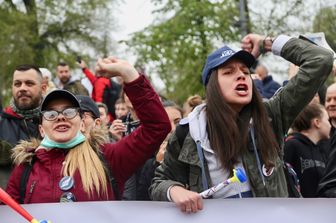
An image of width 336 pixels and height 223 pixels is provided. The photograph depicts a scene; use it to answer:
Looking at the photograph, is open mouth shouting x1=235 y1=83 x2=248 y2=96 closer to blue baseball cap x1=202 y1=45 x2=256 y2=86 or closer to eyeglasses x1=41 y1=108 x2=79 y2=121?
blue baseball cap x1=202 y1=45 x2=256 y2=86

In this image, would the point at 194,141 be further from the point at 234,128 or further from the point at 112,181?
the point at 112,181

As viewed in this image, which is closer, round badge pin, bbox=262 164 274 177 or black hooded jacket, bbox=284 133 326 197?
round badge pin, bbox=262 164 274 177

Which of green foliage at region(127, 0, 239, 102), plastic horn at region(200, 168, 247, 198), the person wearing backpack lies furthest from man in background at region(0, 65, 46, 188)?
green foliage at region(127, 0, 239, 102)

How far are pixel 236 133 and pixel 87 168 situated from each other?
3.03 ft

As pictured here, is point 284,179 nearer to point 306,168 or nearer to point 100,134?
point 100,134

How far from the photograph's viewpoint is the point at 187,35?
59.7 feet

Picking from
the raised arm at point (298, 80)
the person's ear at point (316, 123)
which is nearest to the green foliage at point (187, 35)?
the person's ear at point (316, 123)

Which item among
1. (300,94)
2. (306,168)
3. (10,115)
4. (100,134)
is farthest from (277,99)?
(10,115)

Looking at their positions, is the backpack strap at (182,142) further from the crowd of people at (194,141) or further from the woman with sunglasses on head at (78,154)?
the woman with sunglasses on head at (78,154)

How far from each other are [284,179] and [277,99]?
0.46m

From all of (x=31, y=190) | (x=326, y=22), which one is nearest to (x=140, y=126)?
(x=31, y=190)

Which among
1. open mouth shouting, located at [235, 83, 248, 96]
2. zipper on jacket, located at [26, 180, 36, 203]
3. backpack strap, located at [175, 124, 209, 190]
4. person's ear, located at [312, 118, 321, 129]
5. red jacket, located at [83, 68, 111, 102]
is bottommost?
person's ear, located at [312, 118, 321, 129]

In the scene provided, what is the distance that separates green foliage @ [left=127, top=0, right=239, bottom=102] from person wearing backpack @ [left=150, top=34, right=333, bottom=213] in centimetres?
1321

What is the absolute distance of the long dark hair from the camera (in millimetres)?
4047
